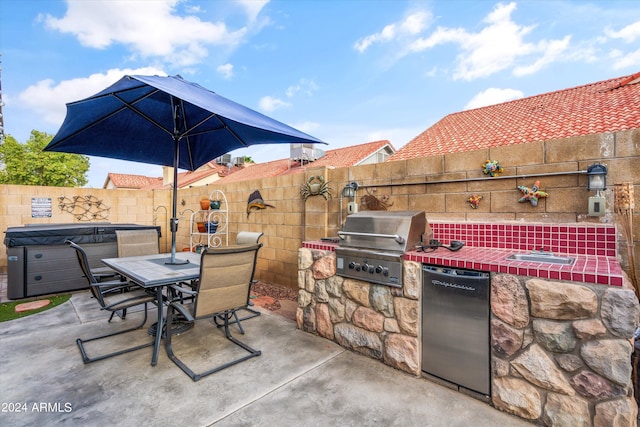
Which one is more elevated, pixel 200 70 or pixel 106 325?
pixel 200 70

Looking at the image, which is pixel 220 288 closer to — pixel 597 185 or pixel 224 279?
pixel 224 279

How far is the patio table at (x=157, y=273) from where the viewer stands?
243cm

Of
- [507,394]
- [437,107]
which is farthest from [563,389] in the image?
[437,107]

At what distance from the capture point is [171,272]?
2736 millimetres

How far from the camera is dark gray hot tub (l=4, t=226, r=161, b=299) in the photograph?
13.8 feet

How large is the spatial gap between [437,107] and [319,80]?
17.2 feet

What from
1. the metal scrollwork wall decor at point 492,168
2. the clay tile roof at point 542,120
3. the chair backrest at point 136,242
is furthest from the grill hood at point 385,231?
the clay tile roof at point 542,120

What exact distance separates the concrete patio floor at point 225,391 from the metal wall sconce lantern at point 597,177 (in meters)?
1.80

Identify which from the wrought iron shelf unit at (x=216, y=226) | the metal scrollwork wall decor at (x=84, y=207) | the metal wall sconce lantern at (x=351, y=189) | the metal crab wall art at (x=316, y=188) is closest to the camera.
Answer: the metal wall sconce lantern at (x=351, y=189)

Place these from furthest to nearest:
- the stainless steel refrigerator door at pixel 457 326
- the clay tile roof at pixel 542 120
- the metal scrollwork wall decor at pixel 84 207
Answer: the metal scrollwork wall decor at pixel 84 207 → the clay tile roof at pixel 542 120 → the stainless steel refrigerator door at pixel 457 326

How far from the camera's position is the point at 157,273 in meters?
2.68

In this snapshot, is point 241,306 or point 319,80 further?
point 319,80

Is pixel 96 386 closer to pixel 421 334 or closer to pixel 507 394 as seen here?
pixel 421 334

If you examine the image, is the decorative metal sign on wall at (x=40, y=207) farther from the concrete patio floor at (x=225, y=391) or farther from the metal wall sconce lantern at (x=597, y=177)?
the metal wall sconce lantern at (x=597, y=177)
